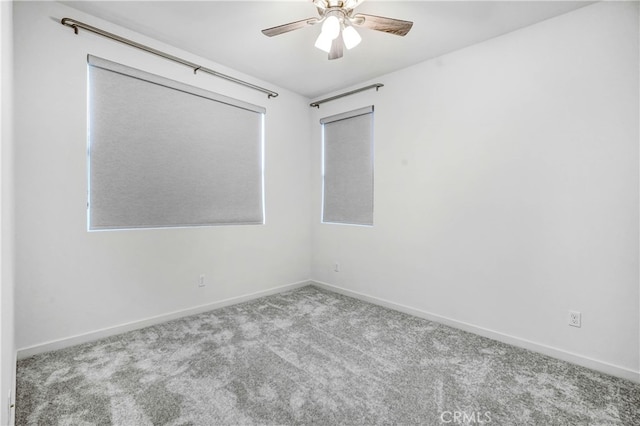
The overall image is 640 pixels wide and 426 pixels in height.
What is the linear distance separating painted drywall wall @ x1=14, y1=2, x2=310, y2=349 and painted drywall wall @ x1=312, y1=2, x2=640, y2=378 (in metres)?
2.10

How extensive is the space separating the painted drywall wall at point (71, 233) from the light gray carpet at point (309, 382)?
10.7 inches

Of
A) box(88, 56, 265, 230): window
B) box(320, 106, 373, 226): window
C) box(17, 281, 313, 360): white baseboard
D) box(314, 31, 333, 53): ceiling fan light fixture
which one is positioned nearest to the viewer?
box(314, 31, 333, 53): ceiling fan light fixture

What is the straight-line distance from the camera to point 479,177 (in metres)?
2.68

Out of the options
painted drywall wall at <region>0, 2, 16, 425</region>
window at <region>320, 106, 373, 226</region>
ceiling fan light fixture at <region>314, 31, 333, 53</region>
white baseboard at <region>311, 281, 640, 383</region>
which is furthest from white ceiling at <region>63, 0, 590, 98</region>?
white baseboard at <region>311, 281, 640, 383</region>

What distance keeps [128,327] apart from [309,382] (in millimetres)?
1755

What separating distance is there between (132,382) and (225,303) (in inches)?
56.3

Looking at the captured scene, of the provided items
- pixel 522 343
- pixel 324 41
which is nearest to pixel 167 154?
pixel 324 41

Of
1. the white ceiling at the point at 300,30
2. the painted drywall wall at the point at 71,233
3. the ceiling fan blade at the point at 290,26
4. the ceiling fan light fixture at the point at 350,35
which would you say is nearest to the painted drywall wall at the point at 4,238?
the painted drywall wall at the point at 71,233

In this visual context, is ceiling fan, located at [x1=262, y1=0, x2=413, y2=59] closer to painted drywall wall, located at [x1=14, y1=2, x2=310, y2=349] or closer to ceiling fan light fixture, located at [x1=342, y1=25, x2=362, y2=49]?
ceiling fan light fixture, located at [x1=342, y1=25, x2=362, y2=49]

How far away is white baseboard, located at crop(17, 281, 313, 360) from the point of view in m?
2.19

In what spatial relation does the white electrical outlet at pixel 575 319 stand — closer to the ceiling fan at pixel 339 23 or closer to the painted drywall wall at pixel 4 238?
the ceiling fan at pixel 339 23

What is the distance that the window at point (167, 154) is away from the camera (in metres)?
2.49

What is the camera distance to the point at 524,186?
2428 millimetres

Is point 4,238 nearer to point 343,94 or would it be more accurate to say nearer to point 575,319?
point 343,94
